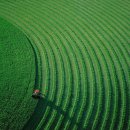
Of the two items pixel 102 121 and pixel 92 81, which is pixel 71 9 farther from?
pixel 102 121

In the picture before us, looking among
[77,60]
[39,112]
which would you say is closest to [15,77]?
[39,112]

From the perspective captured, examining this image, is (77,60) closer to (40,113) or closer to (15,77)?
(15,77)

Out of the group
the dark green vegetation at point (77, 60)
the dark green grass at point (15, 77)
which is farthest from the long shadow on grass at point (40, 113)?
the dark green grass at point (15, 77)

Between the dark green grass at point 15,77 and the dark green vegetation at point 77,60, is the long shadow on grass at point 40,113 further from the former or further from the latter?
the dark green grass at point 15,77

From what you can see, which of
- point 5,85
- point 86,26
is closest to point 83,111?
point 5,85

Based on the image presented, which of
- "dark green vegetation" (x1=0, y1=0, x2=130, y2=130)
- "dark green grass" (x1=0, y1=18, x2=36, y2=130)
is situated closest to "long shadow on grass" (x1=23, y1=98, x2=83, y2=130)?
"dark green vegetation" (x1=0, y1=0, x2=130, y2=130)
